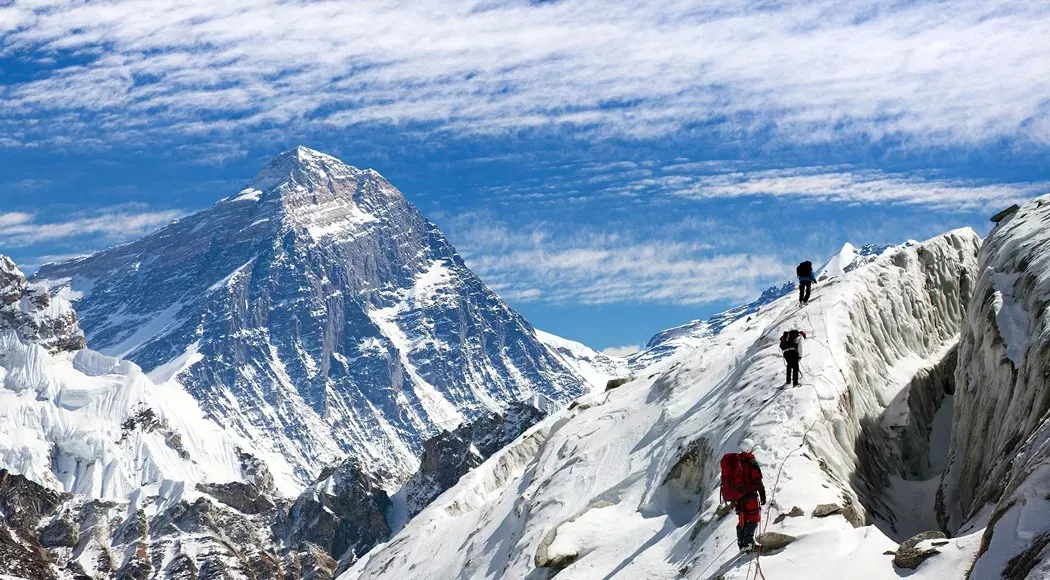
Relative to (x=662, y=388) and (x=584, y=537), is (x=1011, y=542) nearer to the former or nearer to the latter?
(x=584, y=537)

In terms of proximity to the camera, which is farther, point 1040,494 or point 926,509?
point 926,509

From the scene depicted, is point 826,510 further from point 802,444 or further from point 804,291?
point 804,291

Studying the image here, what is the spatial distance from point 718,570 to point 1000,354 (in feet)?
44.1

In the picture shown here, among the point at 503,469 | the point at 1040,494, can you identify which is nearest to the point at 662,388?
the point at 503,469

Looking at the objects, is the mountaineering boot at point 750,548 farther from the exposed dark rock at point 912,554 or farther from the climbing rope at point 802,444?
the exposed dark rock at point 912,554

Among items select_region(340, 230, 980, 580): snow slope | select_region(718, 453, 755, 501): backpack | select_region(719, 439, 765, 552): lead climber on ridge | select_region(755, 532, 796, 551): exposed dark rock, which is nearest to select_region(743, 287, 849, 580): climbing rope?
select_region(340, 230, 980, 580): snow slope

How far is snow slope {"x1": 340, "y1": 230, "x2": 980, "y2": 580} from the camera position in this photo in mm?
33312

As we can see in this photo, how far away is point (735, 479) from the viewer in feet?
103

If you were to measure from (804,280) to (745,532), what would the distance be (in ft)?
81.3

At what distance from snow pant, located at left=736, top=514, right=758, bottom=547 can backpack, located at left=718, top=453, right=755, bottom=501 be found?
633mm

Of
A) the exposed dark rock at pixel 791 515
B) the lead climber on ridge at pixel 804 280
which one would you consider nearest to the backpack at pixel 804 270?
the lead climber on ridge at pixel 804 280

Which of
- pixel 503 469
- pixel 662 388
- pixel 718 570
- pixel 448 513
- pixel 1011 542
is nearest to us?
pixel 1011 542

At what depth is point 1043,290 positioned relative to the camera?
39.0m

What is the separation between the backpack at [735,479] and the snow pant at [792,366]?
33.3 feet
